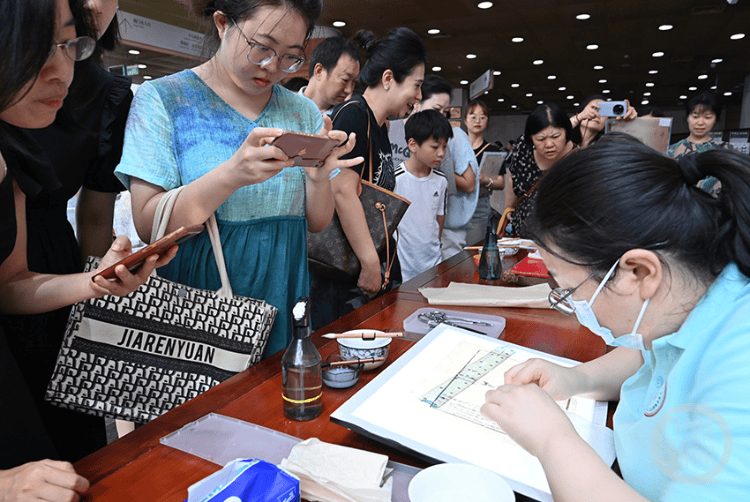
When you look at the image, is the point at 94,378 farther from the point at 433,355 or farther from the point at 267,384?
the point at 433,355

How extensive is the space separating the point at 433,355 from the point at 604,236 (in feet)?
1.84

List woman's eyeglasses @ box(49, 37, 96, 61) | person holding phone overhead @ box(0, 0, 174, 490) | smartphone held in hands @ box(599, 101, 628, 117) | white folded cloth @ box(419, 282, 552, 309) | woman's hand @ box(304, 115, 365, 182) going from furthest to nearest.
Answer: smartphone held in hands @ box(599, 101, 628, 117) → white folded cloth @ box(419, 282, 552, 309) → woman's hand @ box(304, 115, 365, 182) → woman's eyeglasses @ box(49, 37, 96, 61) → person holding phone overhead @ box(0, 0, 174, 490)

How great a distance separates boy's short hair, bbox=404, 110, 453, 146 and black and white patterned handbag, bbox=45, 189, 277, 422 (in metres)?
2.27

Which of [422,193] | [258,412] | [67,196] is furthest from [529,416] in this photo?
[422,193]

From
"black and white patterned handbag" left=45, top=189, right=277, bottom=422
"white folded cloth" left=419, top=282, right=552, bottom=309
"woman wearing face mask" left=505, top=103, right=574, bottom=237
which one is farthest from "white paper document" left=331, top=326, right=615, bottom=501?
"woman wearing face mask" left=505, top=103, right=574, bottom=237

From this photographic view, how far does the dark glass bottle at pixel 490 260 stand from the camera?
213 centimetres

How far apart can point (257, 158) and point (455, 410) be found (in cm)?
70

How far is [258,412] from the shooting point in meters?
0.98

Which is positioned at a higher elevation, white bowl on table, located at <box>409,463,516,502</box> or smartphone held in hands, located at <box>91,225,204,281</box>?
smartphone held in hands, located at <box>91,225,204,281</box>

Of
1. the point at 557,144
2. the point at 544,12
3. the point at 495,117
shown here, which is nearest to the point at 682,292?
the point at 557,144

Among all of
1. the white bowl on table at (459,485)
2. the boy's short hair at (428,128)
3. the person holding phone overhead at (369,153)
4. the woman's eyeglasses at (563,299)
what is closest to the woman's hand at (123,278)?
the white bowl on table at (459,485)

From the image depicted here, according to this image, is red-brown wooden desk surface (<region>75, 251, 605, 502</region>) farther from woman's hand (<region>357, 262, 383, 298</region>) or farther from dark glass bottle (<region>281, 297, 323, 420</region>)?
woman's hand (<region>357, 262, 383, 298</region>)

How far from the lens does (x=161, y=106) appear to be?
1.28 metres

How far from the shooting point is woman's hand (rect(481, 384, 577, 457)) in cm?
68
